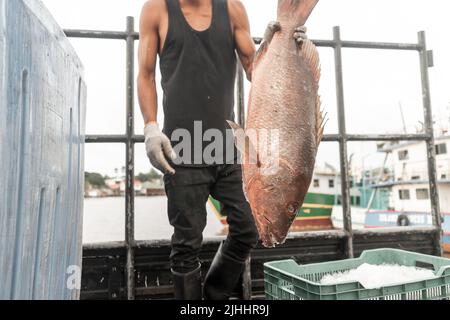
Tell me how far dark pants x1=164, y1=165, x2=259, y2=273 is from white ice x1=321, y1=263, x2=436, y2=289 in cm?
67

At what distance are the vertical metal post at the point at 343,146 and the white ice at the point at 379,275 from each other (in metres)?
0.56

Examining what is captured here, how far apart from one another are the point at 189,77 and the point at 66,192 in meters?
0.92

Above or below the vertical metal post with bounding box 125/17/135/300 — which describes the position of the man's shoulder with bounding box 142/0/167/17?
above

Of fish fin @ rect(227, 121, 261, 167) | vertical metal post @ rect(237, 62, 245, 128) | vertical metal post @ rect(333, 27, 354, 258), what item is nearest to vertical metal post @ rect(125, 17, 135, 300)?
vertical metal post @ rect(237, 62, 245, 128)

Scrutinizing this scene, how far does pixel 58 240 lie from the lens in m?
1.46

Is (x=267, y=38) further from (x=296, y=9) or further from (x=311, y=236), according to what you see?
(x=311, y=236)

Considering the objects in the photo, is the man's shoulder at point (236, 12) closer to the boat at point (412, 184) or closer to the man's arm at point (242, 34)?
the man's arm at point (242, 34)

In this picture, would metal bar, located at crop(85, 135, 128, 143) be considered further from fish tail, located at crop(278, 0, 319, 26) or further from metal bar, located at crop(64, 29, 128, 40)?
fish tail, located at crop(278, 0, 319, 26)

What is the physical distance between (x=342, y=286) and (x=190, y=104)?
4.34ft

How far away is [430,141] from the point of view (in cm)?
322

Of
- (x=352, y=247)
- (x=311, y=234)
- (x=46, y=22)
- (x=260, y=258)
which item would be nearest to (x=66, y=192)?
(x=46, y=22)

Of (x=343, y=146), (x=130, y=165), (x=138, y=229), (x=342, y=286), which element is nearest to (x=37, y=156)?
(x=130, y=165)

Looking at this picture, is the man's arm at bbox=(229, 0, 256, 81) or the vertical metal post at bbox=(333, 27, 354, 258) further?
the vertical metal post at bbox=(333, 27, 354, 258)

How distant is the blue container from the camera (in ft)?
3.27
